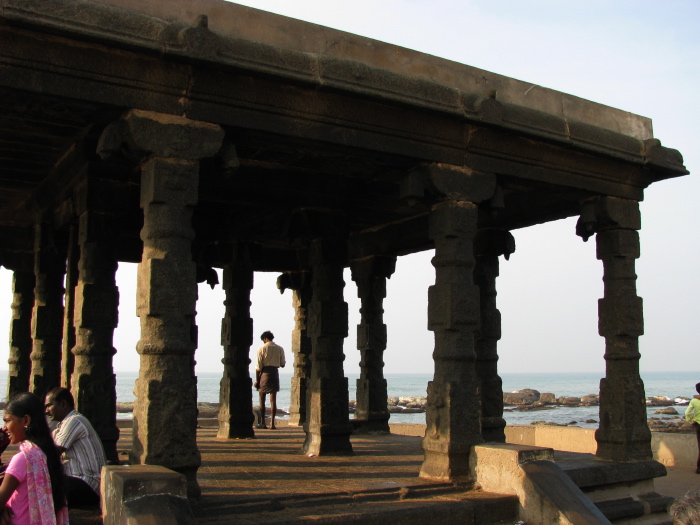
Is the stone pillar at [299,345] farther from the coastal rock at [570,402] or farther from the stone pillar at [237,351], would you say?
the coastal rock at [570,402]

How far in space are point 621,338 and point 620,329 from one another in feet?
0.39

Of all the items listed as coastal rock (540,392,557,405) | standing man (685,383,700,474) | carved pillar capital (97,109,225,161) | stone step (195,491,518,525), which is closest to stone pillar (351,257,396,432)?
standing man (685,383,700,474)

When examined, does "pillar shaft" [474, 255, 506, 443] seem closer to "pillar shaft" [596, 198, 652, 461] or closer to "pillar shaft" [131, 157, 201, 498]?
"pillar shaft" [596, 198, 652, 461]

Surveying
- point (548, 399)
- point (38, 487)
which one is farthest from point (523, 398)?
point (38, 487)

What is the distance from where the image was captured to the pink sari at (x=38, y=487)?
14.1ft

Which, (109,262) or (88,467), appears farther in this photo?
(109,262)

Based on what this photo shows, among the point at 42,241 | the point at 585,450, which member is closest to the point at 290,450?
the point at 42,241

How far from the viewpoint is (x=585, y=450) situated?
14867 millimetres

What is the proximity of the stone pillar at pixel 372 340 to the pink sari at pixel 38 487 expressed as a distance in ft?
29.2

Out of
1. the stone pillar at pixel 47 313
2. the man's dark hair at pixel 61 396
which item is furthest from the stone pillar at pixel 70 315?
the man's dark hair at pixel 61 396

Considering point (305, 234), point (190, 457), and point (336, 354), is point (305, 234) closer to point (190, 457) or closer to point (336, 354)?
point (336, 354)

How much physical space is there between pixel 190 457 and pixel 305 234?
4.42 m

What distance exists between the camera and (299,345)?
15.2m

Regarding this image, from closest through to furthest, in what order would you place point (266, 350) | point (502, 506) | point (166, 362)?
point (166, 362), point (502, 506), point (266, 350)
